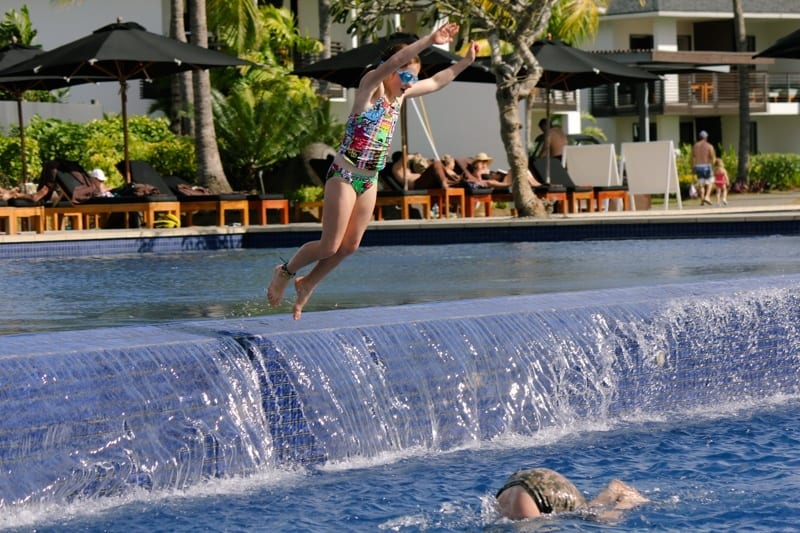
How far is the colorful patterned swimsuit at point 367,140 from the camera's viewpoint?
6453mm

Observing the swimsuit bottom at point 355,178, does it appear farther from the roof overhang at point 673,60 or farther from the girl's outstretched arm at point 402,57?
the roof overhang at point 673,60

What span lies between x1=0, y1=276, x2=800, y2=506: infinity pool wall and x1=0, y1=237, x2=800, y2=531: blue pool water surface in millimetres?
16

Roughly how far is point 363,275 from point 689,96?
4070cm

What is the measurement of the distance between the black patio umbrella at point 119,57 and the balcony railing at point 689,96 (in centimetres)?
3263

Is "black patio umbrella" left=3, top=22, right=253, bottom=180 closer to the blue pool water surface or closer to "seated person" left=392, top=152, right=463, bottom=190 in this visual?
"seated person" left=392, top=152, right=463, bottom=190

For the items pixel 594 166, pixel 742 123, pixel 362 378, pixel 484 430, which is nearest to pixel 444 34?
pixel 362 378

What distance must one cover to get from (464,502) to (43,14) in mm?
33201

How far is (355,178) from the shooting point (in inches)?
258

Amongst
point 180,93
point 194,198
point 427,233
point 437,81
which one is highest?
point 180,93

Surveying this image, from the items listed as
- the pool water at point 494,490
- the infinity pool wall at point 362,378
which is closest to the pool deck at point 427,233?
the infinity pool wall at point 362,378

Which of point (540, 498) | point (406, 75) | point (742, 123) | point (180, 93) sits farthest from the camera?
point (742, 123)

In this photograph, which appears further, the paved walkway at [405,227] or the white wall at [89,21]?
the white wall at [89,21]

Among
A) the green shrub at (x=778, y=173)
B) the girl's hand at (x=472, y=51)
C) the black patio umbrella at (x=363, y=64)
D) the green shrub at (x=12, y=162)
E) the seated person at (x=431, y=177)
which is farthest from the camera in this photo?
the green shrub at (x=778, y=173)

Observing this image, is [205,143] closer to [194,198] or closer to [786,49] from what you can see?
[194,198]
